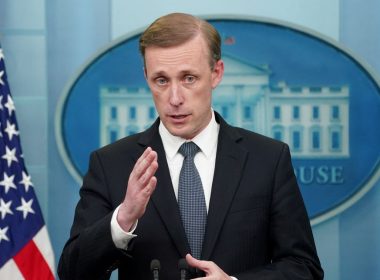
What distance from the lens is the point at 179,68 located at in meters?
1.85

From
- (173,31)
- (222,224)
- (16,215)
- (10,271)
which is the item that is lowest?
(10,271)

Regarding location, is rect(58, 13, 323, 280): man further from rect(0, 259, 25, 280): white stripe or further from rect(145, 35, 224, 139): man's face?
rect(0, 259, 25, 280): white stripe

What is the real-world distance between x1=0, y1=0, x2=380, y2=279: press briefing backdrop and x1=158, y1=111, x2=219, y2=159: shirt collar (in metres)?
1.35

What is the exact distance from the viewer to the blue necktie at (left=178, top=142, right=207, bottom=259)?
72.6 inches

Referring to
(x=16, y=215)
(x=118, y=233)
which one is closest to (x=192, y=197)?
(x=118, y=233)

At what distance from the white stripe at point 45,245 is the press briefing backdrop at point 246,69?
22cm

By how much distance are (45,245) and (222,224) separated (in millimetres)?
1563

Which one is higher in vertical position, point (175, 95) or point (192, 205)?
point (175, 95)

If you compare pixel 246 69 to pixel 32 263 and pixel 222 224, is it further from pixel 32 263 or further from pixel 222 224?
pixel 222 224

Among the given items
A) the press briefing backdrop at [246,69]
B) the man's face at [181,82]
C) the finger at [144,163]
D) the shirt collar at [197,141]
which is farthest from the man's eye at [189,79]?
the press briefing backdrop at [246,69]

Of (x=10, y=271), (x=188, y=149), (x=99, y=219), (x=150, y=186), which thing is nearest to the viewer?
(x=150, y=186)

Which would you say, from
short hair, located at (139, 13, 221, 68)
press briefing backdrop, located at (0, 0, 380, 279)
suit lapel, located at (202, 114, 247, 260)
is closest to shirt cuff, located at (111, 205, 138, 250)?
suit lapel, located at (202, 114, 247, 260)

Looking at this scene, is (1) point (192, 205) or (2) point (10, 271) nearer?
(1) point (192, 205)

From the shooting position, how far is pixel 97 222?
177cm
